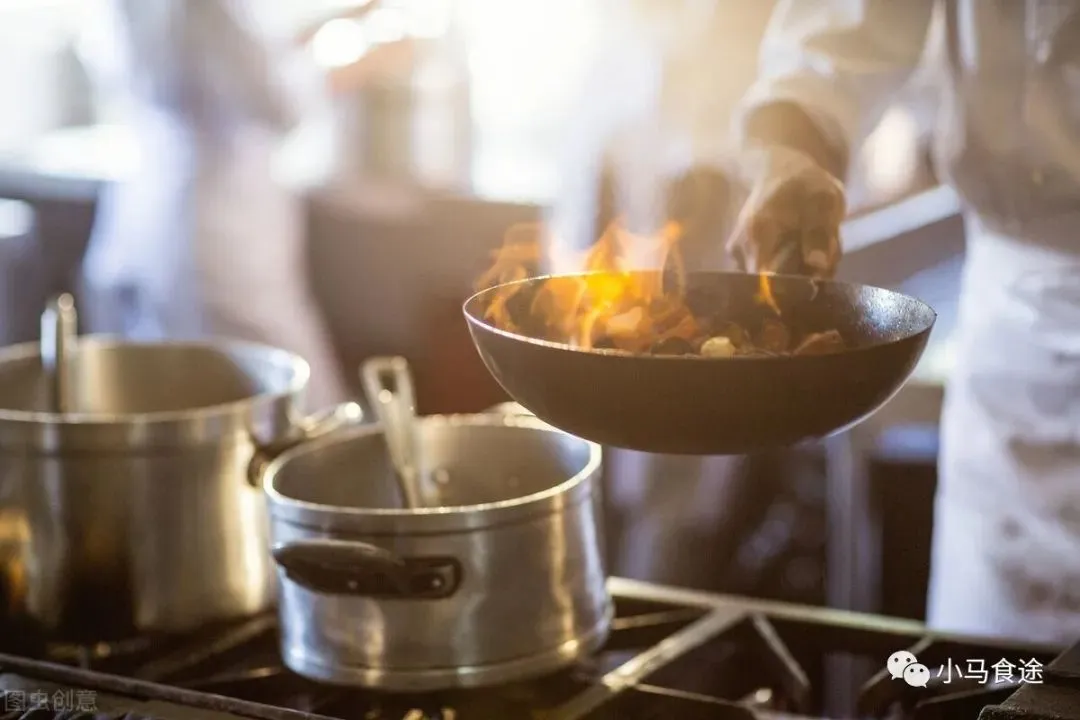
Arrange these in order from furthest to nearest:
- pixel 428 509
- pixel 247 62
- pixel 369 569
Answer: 1. pixel 247 62
2. pixel 428 509
3. pixel 369 569

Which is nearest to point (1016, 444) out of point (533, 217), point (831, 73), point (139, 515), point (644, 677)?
point (831, 73)

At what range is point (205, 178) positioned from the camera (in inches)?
91.0

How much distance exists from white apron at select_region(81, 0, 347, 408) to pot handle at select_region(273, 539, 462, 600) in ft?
5.09

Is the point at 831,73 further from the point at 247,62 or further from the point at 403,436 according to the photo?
the point at 247,62

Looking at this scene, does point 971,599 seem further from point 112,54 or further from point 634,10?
point 112,54

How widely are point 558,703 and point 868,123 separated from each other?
579 mm

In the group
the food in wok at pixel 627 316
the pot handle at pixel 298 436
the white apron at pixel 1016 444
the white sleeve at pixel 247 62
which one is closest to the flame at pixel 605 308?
the food in wok at pixel 627 316

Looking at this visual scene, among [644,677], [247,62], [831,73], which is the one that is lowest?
[644,677]

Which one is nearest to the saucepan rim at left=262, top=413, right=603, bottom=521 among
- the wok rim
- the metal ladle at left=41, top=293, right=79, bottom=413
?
the wok rim

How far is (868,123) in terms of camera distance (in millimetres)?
1104

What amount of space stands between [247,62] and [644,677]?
5.50 ft

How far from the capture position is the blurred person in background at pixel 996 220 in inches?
41.1

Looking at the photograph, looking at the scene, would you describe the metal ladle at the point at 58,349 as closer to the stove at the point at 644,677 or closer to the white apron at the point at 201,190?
the stove at the point at 644,677

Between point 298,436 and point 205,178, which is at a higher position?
point 205,178
